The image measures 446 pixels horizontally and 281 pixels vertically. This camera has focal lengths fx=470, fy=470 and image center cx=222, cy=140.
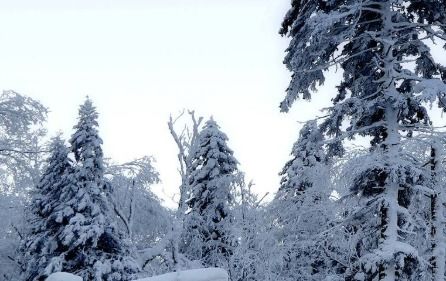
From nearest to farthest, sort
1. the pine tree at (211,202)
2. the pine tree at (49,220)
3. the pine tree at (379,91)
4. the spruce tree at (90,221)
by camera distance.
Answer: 1. the pine tree at (379,91)
2. the spruce tree at (90,221)
3. the pine tree at (49,220)
4. the pine tree at (211,202)

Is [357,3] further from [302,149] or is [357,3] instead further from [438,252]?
[302,149]

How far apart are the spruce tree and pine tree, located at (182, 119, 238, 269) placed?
4966mm

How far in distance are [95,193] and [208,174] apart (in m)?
7.22

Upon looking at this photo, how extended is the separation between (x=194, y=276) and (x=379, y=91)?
5.82 metres

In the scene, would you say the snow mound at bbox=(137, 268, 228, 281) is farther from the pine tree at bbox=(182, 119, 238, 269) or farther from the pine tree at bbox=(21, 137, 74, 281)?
the pine tree at bbox=(182, 119, 238, 269)

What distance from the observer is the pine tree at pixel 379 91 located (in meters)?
8.70

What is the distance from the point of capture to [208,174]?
22.9 metres

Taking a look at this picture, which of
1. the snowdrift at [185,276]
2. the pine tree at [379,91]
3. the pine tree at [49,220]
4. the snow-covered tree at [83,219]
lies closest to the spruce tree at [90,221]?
the snow-covered tree at [83,219]

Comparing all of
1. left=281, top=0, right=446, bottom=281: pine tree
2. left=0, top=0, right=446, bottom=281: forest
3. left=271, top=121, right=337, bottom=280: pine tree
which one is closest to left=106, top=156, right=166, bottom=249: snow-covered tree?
left=0, top=0, right=446, bottom=281: forest

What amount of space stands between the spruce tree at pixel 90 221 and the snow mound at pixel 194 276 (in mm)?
10566

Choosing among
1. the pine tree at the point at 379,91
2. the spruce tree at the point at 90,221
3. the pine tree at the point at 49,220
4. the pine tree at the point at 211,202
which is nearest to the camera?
the pine tree at the point at 379,91

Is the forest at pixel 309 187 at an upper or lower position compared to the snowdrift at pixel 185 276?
upper

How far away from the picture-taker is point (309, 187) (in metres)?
16.0

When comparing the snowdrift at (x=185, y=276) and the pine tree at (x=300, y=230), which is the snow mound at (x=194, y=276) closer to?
the snowdrift at (x=185, y=276)
